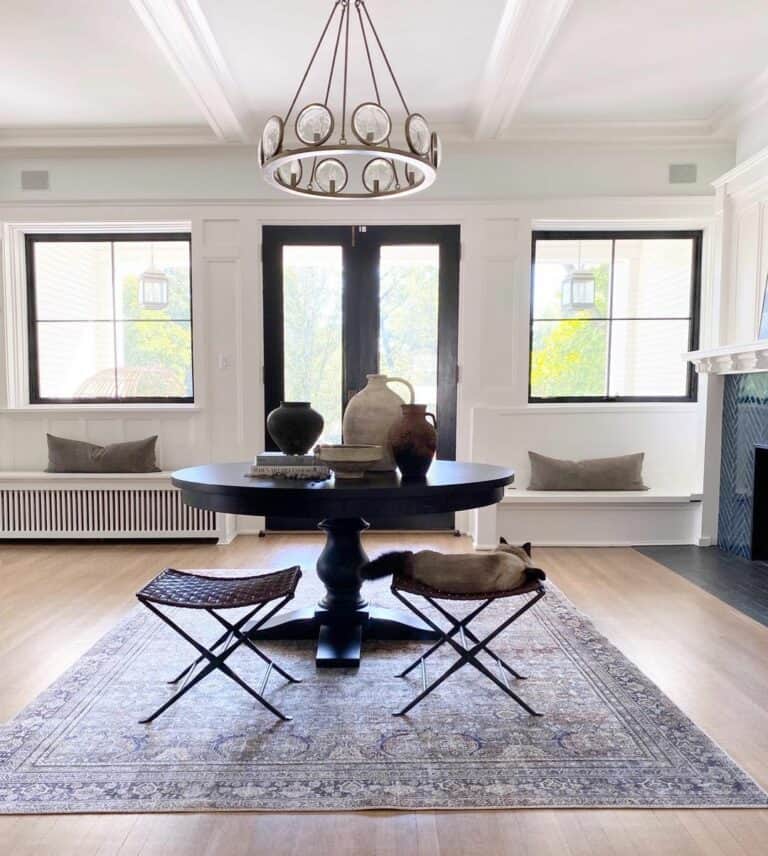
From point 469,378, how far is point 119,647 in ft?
10.2

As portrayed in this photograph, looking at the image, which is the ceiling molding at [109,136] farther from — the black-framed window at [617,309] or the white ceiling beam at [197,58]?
the black-framed window at [617,309]

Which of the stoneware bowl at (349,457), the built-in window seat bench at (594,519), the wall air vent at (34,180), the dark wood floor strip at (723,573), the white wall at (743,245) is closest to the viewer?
the stoneware bowl at (349,457)

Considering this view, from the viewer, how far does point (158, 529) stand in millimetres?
4590

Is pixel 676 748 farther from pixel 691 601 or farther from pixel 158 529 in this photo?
pixel 158 529

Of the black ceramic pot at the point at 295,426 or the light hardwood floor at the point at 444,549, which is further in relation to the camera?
the black ceramic pot at the point at 295,426

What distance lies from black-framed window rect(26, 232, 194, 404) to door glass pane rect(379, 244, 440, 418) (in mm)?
1594

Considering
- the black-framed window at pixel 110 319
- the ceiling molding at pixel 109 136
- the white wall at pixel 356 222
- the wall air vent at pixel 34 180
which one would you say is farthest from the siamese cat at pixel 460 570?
the wall air vent at pixel 34 180

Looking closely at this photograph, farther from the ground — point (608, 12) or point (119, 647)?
point (608, 12)

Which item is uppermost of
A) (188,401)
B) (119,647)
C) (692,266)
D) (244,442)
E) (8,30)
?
(8,30)

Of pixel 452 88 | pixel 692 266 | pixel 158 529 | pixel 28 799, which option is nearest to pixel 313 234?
pixel 452 88

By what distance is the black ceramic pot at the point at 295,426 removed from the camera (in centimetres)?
251

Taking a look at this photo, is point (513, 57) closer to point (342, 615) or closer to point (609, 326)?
point (609, 326)

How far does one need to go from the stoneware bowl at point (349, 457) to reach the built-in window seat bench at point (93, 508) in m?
2.54

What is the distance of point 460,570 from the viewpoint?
2158mm
